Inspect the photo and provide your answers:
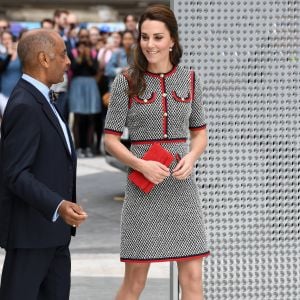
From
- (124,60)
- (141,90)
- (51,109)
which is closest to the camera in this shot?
(51,109)

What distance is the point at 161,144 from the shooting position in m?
5.21

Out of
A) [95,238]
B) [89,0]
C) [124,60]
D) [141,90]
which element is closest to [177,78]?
[141,90]

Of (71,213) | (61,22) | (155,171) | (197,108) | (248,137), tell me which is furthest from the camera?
(61,22)

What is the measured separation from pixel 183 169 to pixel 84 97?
1177 centimetres

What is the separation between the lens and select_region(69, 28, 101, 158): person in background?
1667cm

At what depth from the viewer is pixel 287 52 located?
19.7ft

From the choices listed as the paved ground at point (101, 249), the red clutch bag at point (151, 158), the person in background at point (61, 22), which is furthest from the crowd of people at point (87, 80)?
the red clutch bag at point (151, 158)

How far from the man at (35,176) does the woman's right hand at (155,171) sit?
1.28ft

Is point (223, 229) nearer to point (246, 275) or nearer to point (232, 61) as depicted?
point (246, 275)

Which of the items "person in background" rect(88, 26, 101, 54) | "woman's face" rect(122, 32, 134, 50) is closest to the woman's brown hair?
"woman's face" rect(122, 32, 134, 50)

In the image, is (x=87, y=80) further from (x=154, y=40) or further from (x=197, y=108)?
(x=154, y=40)

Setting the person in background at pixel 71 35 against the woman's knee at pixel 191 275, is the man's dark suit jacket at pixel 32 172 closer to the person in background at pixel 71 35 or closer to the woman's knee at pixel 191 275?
the woman's knee at pixel 191 275

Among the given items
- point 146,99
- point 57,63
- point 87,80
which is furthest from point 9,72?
point 57,63

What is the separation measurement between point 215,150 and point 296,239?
68 centimetres
